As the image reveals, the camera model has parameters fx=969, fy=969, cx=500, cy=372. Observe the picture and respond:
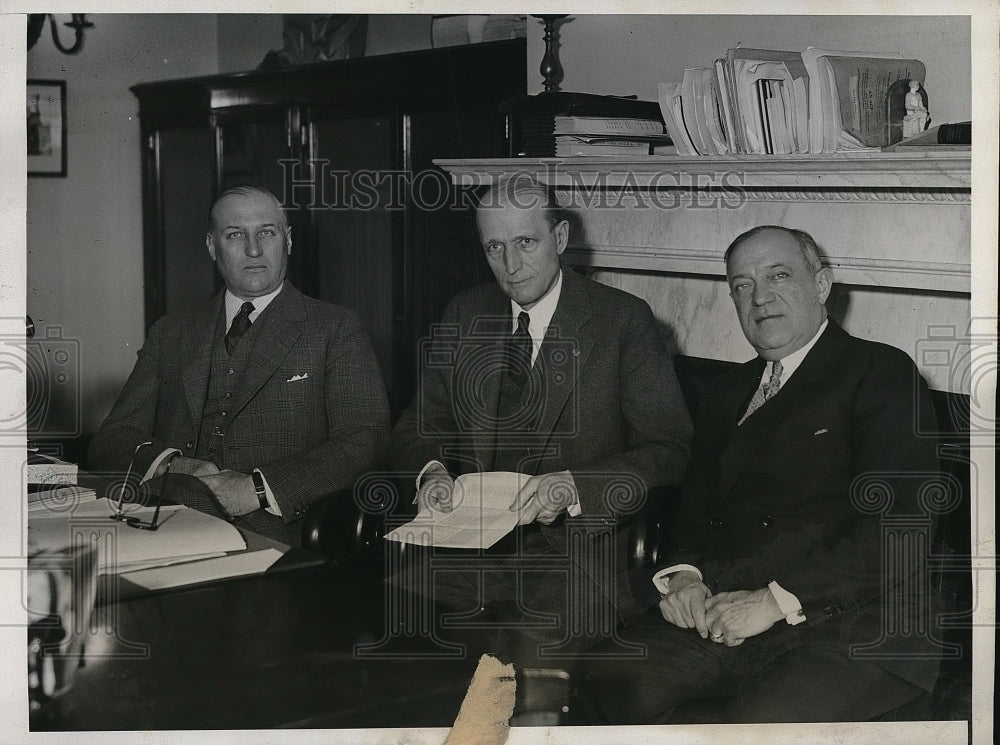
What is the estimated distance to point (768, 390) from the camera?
6.62 ft

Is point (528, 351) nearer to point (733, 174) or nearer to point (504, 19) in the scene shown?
point (733, 174)

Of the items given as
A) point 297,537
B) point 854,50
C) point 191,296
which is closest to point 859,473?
point 854,50

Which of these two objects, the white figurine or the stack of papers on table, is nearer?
the stack of papers on table

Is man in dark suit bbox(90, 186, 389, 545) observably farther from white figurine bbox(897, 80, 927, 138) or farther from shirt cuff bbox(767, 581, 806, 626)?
white figurine bbox(897, 80, 927, 138)

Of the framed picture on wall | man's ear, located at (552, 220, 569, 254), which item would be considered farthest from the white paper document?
the framed picture on wall

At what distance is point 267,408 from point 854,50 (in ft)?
4.76

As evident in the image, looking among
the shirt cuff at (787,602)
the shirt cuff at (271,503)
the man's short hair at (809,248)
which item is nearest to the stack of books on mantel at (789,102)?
the man's short hair at (809,248)

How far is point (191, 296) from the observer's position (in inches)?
79.8

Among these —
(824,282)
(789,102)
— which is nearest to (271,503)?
(824,282)

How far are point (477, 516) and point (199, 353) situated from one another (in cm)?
68

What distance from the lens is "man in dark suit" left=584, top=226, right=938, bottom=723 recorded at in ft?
6.54

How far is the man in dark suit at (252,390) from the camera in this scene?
2.03 meters

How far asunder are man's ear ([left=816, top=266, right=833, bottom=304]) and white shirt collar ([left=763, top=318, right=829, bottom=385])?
5cm

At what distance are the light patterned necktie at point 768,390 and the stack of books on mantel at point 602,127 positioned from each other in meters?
0.51
